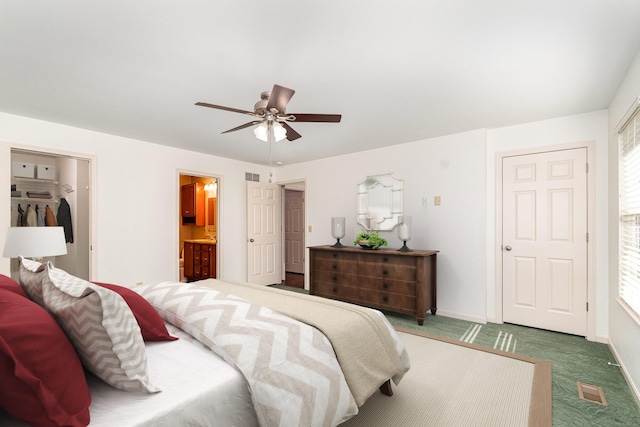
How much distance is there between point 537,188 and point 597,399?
2.14 metres

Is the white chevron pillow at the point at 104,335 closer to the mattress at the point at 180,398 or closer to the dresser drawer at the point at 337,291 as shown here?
the mattress at the point at 180,398

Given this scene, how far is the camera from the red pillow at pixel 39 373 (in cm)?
85

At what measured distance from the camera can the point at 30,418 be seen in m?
0.87

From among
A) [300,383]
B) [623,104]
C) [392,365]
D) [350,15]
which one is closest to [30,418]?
[300,383]

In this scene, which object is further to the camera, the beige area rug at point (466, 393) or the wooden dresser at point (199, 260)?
the wooden dresser at point (199, 260)

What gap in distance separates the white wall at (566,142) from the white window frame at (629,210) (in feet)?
1.82

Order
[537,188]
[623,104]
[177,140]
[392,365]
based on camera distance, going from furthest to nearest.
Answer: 1. [177,140]
2. [537,188]
3. [623,104]
4. [392,365]

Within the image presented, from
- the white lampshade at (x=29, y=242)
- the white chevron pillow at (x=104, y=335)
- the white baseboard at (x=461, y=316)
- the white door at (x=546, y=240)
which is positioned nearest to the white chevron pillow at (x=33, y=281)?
the white chevron pillow at (x=104, y=335)

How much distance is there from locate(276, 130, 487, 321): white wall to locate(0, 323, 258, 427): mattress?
3.35m

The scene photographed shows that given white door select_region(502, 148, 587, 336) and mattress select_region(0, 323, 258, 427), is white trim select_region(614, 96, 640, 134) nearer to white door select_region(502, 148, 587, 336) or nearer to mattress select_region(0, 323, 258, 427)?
white door select_region(502, 148, 587, 336)

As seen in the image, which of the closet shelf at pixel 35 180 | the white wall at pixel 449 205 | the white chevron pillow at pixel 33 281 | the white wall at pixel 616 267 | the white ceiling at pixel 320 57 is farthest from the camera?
the closet shelf at pixel 35 180

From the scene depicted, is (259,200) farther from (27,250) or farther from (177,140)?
(27,250)

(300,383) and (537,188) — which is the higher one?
(537,188)

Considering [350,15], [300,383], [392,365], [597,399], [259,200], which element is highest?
[350,15]
